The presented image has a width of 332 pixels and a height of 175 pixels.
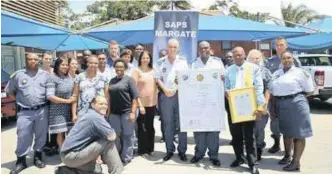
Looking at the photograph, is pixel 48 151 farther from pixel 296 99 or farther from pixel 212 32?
pixel 212 32

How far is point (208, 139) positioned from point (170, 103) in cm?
81

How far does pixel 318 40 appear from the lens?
12133mm

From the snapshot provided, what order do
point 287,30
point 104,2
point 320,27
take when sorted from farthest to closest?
point 104,2 < point 320,27 < point 287,30

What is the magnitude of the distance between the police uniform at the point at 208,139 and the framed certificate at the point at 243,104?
50 centimetres

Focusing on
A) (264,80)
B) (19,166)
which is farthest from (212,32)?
(19,166)

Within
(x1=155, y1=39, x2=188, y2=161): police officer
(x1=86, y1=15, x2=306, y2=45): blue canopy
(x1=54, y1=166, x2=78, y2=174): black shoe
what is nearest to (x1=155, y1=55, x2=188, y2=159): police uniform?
(x1=155, y1=39, x2=188, y2=161): police officer

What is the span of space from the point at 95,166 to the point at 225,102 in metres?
2.22

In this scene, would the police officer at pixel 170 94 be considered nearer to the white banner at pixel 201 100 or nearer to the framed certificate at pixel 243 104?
the white banner at pixel 201 100

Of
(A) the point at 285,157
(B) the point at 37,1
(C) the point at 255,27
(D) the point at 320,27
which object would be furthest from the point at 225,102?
(B) the point at 37,1

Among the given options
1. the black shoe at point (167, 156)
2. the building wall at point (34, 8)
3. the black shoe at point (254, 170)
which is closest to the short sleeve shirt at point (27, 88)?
the black shoe at point (167, 156)

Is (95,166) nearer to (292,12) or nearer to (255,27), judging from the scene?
(255,27)

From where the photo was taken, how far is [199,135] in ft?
21.6

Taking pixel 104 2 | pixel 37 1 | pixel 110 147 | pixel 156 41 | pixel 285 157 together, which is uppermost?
pixel 104 2

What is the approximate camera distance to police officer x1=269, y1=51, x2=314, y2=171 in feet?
19.3
